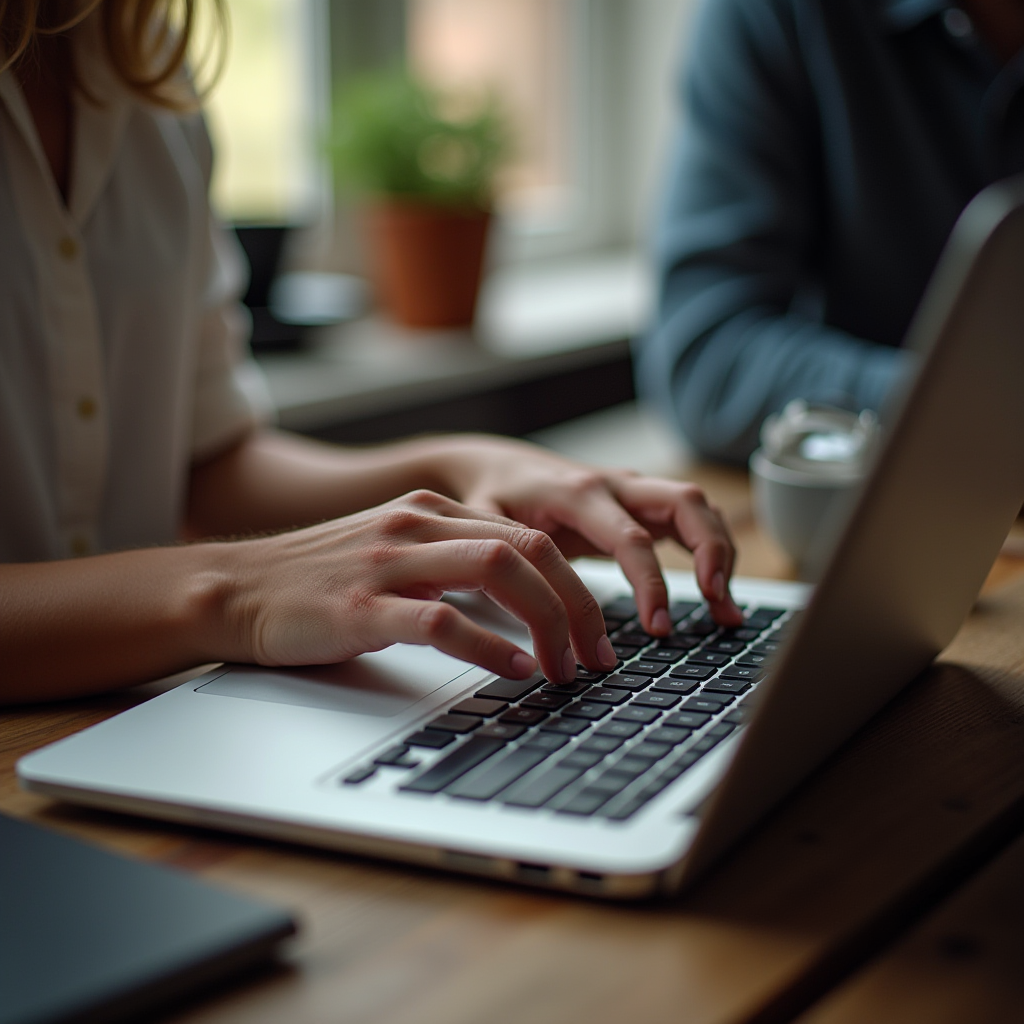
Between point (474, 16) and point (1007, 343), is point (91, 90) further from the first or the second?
point (474, 16)

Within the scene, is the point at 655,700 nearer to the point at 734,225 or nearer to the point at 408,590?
the point at 408,590

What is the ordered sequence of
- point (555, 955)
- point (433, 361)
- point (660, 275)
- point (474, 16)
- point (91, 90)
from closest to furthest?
point (555, 955) → point (91, 90) → point (660, 275) → point (433, 361) → point (474, 16)

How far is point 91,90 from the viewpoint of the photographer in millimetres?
901

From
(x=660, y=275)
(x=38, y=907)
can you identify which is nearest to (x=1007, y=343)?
(x=38, y=907)

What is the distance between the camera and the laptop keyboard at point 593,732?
0.46m

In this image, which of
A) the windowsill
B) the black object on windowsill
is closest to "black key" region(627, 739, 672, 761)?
the windowsill

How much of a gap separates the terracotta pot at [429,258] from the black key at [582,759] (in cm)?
152

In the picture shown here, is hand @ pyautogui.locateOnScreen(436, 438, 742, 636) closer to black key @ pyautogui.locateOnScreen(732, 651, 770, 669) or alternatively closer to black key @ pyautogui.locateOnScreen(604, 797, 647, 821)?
black key @ pyautogui.locateOnScreen(732, 651, 770, 669)

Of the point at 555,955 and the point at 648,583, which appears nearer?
the point at 555,955

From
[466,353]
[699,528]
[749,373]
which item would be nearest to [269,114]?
[466,353]

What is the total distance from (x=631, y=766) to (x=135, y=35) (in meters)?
0.66

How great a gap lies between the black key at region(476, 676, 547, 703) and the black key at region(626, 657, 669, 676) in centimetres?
5

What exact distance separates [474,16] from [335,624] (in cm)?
209

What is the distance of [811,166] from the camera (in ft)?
4.58
